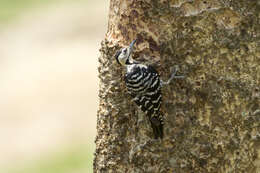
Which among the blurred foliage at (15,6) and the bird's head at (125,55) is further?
the blurred foliage at (15,6)

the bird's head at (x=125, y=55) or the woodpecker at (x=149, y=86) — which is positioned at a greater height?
the bird's head at (x=125, y=55)

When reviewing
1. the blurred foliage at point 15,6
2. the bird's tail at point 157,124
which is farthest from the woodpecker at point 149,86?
the blurred foliage at point 15,6

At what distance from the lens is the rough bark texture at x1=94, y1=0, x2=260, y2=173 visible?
173 inches

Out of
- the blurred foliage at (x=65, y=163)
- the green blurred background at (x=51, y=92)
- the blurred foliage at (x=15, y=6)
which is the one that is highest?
the blurred foliage at (x=15, y=6)

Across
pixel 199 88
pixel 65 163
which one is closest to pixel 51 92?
pixel 65 163

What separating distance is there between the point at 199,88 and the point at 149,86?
49 centimetres

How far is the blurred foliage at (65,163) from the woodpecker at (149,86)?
6.36m

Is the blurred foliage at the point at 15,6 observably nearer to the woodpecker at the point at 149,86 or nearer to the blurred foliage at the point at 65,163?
the blurred foliage at the point at 65,163

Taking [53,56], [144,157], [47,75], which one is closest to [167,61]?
[144,157]

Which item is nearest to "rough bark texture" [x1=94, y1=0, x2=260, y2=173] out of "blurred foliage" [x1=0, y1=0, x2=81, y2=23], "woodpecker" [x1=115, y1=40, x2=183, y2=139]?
"woodpecker" [x1=115, y1=40, x2=183, y2=139]

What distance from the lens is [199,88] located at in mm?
4453

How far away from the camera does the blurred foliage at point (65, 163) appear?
429 inches

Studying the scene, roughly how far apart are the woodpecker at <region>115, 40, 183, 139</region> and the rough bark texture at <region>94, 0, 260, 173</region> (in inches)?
2.6

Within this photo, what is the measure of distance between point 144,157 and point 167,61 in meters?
0.83
